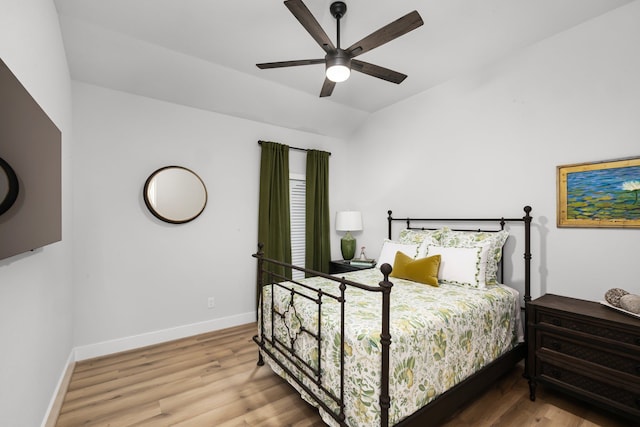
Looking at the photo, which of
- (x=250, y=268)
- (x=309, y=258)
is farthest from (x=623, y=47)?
(x=250, y=268)

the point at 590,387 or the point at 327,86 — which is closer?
the point at 590,387

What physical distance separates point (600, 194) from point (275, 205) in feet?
10.7

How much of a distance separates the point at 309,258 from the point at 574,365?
2.93 meters

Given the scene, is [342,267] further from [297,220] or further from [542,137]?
[542,137]

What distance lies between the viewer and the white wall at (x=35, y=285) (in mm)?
1287

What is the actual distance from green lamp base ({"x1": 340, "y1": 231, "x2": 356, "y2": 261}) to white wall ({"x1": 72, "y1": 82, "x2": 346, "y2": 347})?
1306 millimetres

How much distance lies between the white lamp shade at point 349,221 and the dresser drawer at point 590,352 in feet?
8.11

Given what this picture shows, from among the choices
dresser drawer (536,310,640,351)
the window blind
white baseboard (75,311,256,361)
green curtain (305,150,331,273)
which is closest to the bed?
dresser drawer (536,310,640,351)

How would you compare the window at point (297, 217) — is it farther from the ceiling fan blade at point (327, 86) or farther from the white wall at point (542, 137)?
the ceiling fan blade at point (327, 86)

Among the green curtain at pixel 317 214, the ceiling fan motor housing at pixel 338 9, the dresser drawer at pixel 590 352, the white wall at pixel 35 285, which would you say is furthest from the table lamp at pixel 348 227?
the white wall at pixel 35 285

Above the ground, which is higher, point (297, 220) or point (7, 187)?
point (7, 187)

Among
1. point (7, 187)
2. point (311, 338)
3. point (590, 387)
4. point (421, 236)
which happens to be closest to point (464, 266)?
point (421, 236)

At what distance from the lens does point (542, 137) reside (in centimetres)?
269

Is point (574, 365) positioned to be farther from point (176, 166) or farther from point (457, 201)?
point (176, 166)
